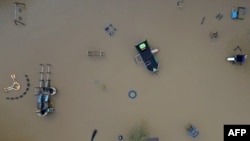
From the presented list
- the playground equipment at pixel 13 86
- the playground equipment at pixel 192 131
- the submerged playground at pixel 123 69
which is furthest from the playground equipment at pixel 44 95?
the playground equipment at pixel 192 131

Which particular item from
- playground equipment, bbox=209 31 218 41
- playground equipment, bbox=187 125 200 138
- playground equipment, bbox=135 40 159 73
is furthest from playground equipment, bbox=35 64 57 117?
playground equipment, bbox=209 31 218 41

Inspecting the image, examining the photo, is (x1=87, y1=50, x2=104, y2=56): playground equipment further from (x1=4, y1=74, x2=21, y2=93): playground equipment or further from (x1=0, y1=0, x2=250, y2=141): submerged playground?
(x1=4, y1=74, x2=21, y2=93): playground equipment

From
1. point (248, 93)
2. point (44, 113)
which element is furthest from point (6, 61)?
point (248, 93)

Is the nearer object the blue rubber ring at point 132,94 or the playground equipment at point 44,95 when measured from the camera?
the playground equipment at point 44,95

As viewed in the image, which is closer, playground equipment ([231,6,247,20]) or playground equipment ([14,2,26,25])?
playground equipment ([14,2,26,25])

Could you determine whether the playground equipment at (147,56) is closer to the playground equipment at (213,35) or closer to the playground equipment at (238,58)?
the playground equipment at (213,35)

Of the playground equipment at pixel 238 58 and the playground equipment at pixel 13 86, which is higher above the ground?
the playground equipment at pixel 238 58
